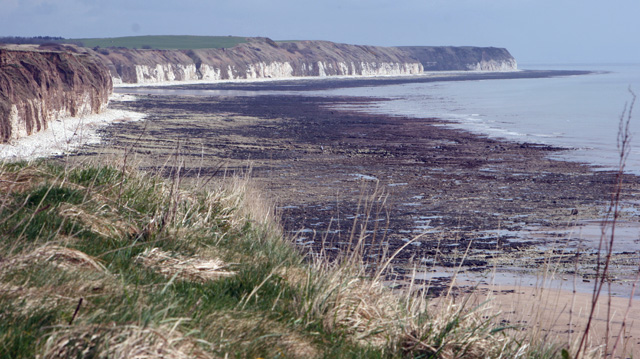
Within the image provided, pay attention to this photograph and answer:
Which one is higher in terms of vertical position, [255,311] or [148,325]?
[148,325]

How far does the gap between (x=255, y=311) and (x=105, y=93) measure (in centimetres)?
3374

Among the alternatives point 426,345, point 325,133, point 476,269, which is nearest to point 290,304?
point 426,345

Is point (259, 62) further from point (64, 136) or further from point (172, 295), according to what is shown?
point (172, 295)

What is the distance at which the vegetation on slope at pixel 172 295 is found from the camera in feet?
10.4

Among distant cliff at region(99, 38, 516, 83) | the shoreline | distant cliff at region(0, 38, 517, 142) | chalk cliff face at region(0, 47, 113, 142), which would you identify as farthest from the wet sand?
distant cliff at region(99, 38, 516, 83)

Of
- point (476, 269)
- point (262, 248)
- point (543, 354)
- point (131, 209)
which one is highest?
point (131, 209)

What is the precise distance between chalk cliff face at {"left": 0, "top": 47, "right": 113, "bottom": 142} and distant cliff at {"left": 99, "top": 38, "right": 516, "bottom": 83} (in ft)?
165

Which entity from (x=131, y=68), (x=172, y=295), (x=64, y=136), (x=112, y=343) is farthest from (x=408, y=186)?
(x=131, y=68)

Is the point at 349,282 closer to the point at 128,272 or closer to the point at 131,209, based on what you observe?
the point at 128,272

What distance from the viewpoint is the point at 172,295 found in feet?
12.2

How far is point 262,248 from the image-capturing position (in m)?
5.94

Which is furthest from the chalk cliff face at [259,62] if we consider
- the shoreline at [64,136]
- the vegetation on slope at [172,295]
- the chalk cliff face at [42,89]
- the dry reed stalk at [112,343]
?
the dry reed stalk at [112,343]

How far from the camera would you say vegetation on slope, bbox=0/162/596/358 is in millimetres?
3160

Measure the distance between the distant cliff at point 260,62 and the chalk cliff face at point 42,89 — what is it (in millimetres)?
50370
